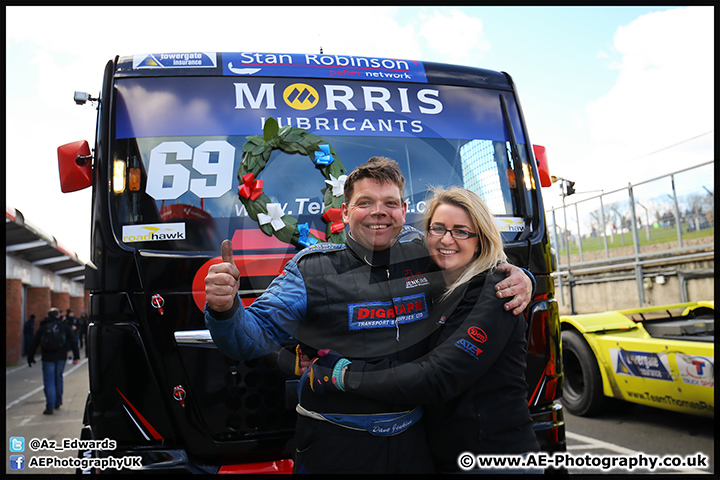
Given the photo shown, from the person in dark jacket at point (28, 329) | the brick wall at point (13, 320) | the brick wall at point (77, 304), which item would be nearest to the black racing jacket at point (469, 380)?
the brick wall at point (13, 320)

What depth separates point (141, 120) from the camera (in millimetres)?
3088

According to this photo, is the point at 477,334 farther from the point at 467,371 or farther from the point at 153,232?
the point at 153,232

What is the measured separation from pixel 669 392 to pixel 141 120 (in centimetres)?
549

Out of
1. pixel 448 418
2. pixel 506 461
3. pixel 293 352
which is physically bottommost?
pixel 506 461

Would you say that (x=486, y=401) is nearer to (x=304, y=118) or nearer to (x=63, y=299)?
(x=304, y=118)

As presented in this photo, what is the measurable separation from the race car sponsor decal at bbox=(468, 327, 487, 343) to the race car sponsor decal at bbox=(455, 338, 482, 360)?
1.1 inches

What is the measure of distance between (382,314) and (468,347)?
1.30 feet

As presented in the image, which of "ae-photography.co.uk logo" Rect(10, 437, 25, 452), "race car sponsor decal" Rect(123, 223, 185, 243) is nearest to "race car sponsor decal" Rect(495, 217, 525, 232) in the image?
"race car sponsor decal" Rect(123, 223, 185, 243)

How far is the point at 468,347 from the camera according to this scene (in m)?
1.90

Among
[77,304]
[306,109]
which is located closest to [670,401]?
[306,109]

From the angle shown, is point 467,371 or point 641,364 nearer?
point 467,371

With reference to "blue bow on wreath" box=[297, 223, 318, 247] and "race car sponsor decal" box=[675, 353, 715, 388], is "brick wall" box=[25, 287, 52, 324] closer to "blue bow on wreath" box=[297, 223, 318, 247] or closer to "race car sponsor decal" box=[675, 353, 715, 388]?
"blue bow on wreath" box=[297, 223, 318, 247]

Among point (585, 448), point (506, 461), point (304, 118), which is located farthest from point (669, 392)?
point (304, 118)

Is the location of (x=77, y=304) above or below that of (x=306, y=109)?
below
